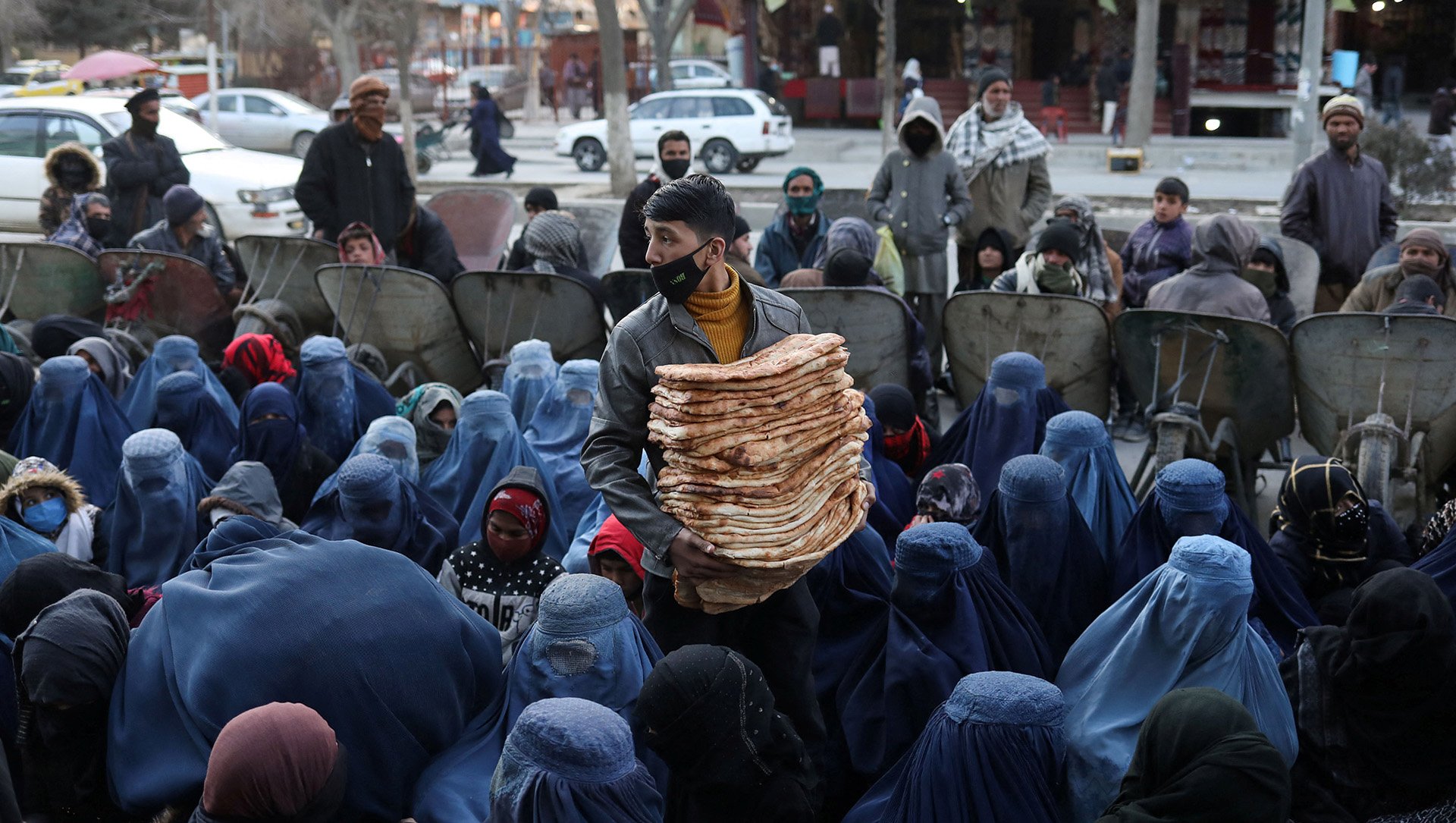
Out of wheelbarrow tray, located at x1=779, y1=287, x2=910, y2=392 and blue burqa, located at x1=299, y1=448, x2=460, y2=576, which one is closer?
blue burqa, located at x1=299, y1=448, x2=460, y2=576

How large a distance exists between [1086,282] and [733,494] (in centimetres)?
422

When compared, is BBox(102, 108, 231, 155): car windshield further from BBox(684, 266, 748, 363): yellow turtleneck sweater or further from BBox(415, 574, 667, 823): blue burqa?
BBox(684, 266, 748, 363): yellow turtleneck sweater

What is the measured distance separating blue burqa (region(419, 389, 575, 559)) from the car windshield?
865cm

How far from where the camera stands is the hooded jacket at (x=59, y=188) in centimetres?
837

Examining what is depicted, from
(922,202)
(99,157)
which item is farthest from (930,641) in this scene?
(99,157)

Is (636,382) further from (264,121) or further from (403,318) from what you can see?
(264,121)

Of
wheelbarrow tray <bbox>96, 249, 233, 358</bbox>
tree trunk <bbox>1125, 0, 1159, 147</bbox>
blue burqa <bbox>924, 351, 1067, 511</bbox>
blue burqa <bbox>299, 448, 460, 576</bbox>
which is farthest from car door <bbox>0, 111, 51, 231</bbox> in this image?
tree trunk <bbox>1125, 0, 1159, 147</bbox>

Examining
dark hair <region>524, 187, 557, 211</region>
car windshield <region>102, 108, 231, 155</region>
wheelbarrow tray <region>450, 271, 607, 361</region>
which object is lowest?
wheelbarrow tray <region>450, 271, 607, 361</region>

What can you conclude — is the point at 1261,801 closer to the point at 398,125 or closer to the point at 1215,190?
the point at 1215,190

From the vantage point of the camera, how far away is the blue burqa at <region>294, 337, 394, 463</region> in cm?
516

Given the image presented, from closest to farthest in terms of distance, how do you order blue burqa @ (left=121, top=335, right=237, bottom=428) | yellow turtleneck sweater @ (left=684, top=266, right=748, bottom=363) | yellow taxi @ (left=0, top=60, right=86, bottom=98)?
yellow turtleneck sweater @ (left=684, top=266, right=748, bottom=363)
blue burqa @ (left=121, top=335, right=237, bottom=428)
yellow taxi @ (left=0, top=60, right=86, bottom=98)

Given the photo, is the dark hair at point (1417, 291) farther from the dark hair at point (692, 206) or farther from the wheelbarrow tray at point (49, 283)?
the wheelbarrow tray at point (49, 283)

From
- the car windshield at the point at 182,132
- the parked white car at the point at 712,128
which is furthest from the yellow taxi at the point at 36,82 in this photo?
the parked white car at the point at 712,128

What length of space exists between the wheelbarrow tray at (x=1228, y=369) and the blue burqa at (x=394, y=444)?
2.78 m
